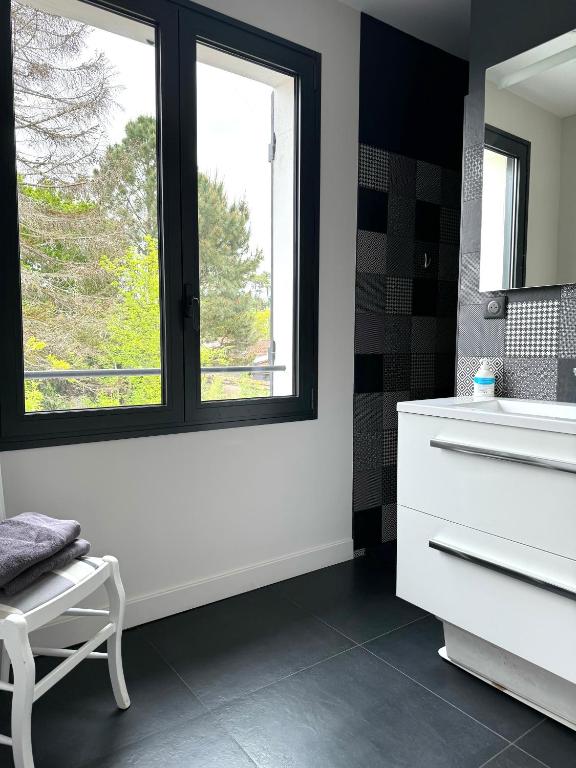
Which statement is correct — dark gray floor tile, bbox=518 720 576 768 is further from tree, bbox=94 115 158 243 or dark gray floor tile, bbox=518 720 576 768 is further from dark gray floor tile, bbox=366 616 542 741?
tree, bbox=94 115 158 243

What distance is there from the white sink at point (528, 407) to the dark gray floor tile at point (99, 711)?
4.08ft

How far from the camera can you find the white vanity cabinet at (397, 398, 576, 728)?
4.47 feet

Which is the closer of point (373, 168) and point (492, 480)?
point (492, 480)

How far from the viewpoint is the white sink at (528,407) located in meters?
1.74

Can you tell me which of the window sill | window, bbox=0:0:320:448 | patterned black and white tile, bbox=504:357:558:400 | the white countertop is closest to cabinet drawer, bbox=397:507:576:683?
the white countertop

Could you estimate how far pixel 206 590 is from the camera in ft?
7.11

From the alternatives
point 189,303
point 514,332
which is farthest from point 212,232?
point 514,332

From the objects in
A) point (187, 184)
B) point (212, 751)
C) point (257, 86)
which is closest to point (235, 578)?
point (212, 751)

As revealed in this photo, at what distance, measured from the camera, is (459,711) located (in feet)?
5.09

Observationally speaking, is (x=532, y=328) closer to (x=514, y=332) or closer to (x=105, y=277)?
(x=514, y=332)

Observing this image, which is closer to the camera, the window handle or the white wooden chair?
the white wooden chair

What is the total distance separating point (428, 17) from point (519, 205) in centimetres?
116

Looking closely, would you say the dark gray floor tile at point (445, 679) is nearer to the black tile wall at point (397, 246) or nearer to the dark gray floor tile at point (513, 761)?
the dark gray floor tile at point (513, 761)

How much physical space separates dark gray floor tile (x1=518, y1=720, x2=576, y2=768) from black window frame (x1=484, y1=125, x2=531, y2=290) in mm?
1367
